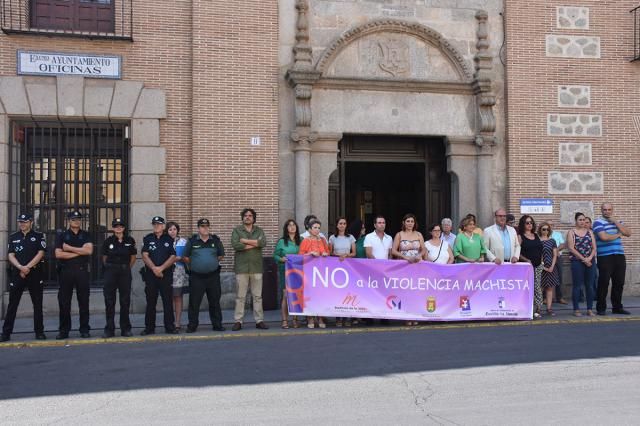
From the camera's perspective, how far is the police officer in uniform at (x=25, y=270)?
29.6 feet

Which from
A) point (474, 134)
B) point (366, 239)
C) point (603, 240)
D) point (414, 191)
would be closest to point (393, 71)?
point (474, 134)

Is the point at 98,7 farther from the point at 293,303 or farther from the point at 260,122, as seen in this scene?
the point at 293,303

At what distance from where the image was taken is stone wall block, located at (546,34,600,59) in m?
13.7

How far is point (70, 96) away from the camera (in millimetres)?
11750

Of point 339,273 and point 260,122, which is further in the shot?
point 260,122

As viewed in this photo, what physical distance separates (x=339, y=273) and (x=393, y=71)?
5199mm

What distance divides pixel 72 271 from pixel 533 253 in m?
7.55

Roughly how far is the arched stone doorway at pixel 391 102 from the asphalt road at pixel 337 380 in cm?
488

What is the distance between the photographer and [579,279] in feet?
35.5

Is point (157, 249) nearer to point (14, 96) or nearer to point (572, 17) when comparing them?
point (14, 96)

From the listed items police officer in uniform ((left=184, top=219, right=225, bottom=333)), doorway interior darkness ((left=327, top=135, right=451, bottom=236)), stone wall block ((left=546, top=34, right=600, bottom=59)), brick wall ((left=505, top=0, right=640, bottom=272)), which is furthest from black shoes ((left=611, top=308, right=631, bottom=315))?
police officer in uniform ((left=184, top=219, right=225, bottom=333))

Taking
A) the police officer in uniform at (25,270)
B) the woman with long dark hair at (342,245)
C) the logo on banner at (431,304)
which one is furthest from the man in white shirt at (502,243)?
the police officer in uniform at (25,270)

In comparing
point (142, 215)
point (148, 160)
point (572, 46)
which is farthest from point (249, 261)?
point (572, 46)

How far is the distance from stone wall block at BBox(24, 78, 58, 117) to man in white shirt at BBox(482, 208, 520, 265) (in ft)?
27.1
